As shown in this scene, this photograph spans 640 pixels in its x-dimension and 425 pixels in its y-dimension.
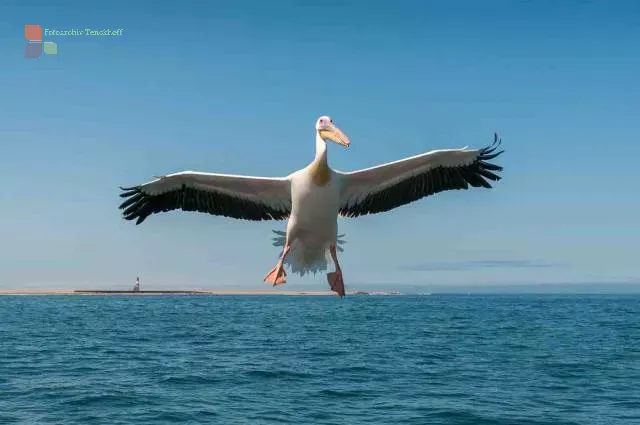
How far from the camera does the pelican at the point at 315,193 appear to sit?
9.26m

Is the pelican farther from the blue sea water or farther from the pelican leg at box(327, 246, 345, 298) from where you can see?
the blue sea water

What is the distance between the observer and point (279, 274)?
965 centimetres

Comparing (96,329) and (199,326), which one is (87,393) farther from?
(199,326)

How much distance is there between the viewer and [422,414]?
32.3 metres

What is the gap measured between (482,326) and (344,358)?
42.1 m

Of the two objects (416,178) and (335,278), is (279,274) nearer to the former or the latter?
(335,278)

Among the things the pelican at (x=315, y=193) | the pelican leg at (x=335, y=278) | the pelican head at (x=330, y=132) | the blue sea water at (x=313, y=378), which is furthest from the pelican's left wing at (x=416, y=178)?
the blue sea water at (x=313, y=378)

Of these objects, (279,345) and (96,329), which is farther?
(96,329)

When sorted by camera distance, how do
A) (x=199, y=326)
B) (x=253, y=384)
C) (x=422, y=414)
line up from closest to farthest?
(x=422, y=414)
(x=253, y=384)
(x=199, y=326)

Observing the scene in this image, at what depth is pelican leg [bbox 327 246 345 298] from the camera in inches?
376

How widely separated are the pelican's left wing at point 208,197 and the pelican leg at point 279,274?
146 centimetres

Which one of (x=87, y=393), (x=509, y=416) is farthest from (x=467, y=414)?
(x=87, y=393)

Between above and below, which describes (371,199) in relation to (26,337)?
above

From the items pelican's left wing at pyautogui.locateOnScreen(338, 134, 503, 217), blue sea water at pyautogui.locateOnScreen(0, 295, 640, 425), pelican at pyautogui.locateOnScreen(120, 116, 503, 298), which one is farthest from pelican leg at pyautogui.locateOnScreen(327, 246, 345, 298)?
blue sea water at pyautogui.locateOnScreen(0, 295, 640, 425)
